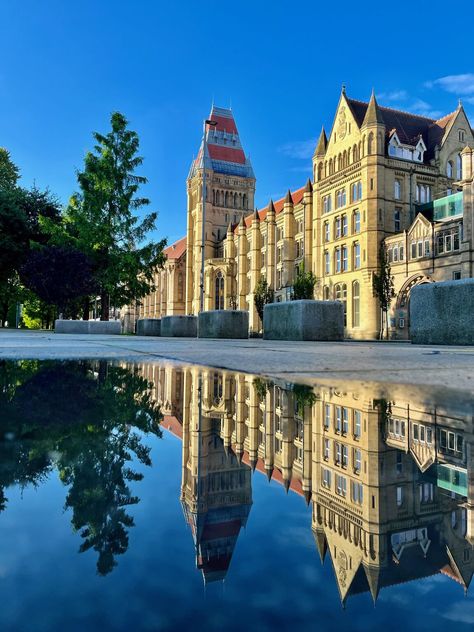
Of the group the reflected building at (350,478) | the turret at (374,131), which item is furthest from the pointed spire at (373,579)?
the turret at (374,131)

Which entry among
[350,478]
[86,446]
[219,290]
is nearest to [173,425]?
[86,446]

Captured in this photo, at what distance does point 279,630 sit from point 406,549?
0.22 m

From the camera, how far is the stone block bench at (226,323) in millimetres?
14172

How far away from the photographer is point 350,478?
892 millimetres

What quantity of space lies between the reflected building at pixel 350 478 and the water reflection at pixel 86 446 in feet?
0.34

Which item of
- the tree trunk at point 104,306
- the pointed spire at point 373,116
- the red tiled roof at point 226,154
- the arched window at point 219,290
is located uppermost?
the red tiled roof at point 226,154

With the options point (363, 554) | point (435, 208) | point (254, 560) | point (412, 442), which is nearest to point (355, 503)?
point (363, 554)

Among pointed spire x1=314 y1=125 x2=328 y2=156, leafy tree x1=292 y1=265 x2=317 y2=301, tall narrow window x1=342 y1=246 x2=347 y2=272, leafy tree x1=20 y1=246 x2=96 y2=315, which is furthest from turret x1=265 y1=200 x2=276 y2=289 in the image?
leafy tree x1=20 y1=246 x2=96 y2=315

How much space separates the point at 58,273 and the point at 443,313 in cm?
1976

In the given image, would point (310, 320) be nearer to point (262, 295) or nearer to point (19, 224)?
point (19, 224)

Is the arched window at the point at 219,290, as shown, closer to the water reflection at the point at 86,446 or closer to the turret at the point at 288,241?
the turret at the point at 288,241

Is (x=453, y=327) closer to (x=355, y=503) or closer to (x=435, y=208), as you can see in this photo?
(x=355, y=503)

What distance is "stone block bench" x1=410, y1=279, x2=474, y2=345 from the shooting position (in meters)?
7.98

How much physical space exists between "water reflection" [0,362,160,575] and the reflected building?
0.10m
